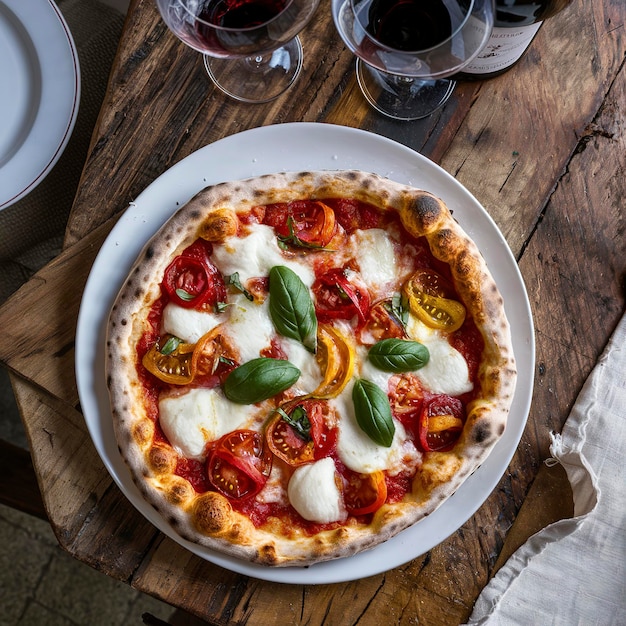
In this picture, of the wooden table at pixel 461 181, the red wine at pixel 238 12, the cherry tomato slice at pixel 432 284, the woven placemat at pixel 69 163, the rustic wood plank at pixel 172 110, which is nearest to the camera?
the red wine at pixel 238 12

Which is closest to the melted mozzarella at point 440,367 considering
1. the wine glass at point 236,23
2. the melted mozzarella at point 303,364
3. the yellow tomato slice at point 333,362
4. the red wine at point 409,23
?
the yellow tomato slice at point 333,362

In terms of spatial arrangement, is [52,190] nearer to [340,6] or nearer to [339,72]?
[339,72]

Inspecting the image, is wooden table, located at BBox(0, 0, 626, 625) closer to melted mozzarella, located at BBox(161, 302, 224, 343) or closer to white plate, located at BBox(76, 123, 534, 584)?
white plate, located at BBox(76, 123, 534, 584)

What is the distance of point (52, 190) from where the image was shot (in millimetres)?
3299

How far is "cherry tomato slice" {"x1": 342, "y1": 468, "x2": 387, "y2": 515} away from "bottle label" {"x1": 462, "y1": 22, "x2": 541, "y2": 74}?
1496 mm

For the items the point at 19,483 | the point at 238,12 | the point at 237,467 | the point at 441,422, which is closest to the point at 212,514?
the point at 237,467

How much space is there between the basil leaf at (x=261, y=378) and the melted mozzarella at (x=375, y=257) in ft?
1.42

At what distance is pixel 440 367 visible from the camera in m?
2.57

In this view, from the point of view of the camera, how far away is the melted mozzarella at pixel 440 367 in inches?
101

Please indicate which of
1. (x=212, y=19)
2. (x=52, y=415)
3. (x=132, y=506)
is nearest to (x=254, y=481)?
(x=132, y=506)

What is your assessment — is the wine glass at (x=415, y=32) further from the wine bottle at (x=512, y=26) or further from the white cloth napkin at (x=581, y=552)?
the white cloth napkin at (x=581, y=552)

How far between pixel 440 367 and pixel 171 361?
0.93m

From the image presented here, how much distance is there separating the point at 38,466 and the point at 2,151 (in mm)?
1258

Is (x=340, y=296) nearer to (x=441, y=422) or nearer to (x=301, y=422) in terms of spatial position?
(x=301, y=422)
